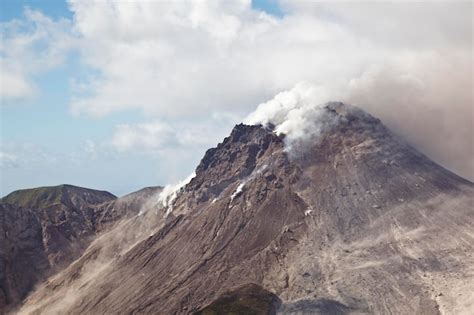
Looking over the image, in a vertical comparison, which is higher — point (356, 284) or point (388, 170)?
point (388, 170)

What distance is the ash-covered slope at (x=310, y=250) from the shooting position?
134 m

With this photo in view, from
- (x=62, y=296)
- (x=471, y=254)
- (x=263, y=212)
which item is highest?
(x=263, y=212)

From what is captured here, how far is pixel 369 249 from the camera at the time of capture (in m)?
151

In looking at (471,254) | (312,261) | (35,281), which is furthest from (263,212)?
(35,281)

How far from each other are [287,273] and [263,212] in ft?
106

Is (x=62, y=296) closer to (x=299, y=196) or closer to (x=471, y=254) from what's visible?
(x=299, y=196)

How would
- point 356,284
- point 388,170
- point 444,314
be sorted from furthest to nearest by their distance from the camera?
point 388,170 < point 356,284 < point 444,314

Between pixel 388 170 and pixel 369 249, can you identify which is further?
pixel 388 170

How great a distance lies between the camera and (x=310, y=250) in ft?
503

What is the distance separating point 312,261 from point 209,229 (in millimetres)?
38619

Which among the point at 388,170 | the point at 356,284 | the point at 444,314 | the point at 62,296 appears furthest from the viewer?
the point at 388,170

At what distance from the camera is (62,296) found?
173625mm

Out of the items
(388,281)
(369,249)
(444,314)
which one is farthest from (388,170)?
(444,314)

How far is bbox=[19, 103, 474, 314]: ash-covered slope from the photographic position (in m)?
134
